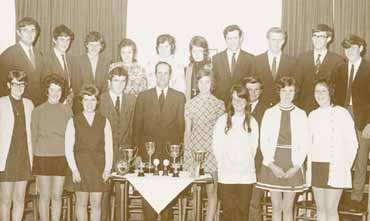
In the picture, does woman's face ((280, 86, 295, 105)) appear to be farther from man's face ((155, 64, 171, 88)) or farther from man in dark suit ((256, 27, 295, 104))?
man's face ((155, 64, 171, 88))

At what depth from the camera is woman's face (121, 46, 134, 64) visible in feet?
19.3

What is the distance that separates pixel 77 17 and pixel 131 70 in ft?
4.80

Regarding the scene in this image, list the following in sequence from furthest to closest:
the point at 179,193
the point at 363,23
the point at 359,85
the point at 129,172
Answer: the point at 363,23, the point at 359,85, the point at 129,172, the point at 179,193

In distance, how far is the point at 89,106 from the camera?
193 inches

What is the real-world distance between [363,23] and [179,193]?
11.4 ft

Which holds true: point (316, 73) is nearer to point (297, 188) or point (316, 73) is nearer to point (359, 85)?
Answer: point (359, 85)

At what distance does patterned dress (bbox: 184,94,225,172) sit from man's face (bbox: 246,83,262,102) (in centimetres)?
30

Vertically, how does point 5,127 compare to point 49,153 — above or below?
above

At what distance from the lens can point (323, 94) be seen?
15.7 ft

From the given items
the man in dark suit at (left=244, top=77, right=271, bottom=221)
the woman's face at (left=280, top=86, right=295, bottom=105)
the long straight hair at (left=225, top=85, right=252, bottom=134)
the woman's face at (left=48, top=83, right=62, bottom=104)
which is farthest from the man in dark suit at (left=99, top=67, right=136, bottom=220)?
the woman's face at (left=280, top=86, right=295, bottom=105)

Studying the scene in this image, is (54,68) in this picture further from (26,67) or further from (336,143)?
(336,143)

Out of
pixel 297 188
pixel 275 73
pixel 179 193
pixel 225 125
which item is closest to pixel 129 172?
pixel 179 193

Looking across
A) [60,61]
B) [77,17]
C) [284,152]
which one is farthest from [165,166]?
[77,17]

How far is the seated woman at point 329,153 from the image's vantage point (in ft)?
15.4
